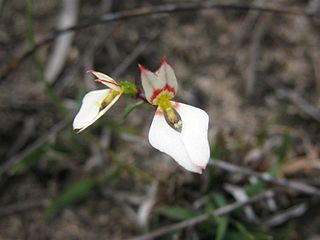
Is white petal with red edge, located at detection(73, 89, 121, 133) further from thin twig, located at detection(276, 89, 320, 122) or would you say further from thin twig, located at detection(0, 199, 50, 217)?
thin twig, located at detection(276, 89, 320, 122)

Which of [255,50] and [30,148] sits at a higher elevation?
[255,50]

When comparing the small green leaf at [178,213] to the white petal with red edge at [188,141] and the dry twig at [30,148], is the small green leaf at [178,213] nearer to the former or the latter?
the dry twig at [30,148]

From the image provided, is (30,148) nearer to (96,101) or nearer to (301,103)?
(96,101)

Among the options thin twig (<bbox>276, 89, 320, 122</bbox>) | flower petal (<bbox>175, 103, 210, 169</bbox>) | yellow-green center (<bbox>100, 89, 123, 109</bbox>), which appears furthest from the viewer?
thin twig (<bbox>276, 89, 320, 122</bbox>)

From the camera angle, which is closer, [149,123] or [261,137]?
[261,137]

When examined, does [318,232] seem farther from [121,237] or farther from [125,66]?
[125,66]

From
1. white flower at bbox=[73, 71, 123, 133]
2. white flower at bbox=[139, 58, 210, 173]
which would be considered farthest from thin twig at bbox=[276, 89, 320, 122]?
white flower at bbox=[73, 71, 123, 133]

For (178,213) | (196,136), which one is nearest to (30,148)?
(178,213)
